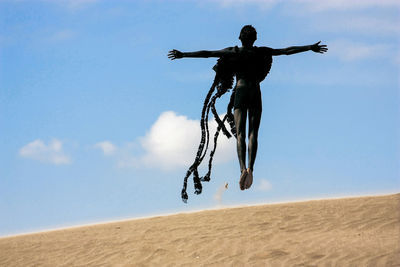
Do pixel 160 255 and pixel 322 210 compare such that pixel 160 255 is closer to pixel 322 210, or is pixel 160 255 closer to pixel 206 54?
pixel 322 210

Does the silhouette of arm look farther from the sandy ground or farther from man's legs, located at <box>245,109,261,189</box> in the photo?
the sandy ground

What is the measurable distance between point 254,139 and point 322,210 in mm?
12336

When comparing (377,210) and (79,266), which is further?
(377,210)

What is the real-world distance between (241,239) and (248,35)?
393 inches

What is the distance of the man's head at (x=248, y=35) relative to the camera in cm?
808

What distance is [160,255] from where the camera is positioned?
16594mm

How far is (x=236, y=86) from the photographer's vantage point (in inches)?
326

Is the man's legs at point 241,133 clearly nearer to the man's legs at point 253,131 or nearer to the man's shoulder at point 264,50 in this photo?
the man's legs at point 253,131

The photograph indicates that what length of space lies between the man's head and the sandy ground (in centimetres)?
782

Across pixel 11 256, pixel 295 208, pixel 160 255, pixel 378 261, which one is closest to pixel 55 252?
pixel 11 256

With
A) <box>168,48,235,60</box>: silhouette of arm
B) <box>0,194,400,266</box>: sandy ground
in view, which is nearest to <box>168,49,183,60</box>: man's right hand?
<box>168,48,235,60</box>: silhouette of arm

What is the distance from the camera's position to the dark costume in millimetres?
8109

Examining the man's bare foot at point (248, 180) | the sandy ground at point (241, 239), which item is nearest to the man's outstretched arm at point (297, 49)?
the man's bare foot at point (248, 180)

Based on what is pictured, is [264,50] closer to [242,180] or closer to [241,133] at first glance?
[241,133]
